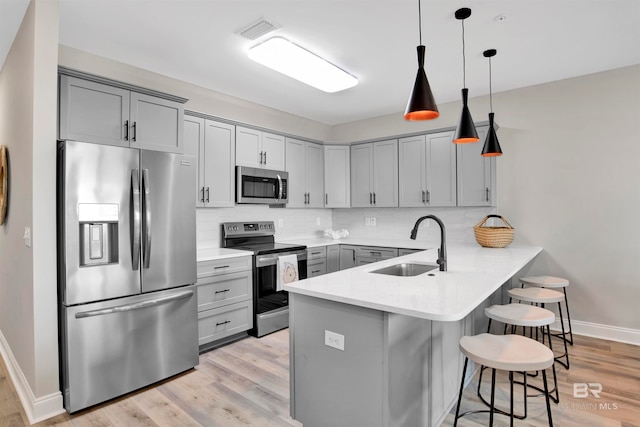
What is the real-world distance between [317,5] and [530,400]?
3039mm

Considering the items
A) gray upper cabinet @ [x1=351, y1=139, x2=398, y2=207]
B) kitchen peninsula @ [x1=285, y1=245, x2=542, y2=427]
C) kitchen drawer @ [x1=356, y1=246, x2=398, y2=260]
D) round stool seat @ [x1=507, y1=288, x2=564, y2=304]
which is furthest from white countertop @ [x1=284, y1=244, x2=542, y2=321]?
gray upper cabinet @ [x1=351, y1=139, x2=398, y2=207]

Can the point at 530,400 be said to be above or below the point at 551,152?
below

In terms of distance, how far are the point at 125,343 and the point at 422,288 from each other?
208cm

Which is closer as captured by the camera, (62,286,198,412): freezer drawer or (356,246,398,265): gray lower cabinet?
(62,286,198,412): freezer drawer

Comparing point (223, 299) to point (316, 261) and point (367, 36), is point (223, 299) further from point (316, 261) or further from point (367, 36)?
point (367, 36)

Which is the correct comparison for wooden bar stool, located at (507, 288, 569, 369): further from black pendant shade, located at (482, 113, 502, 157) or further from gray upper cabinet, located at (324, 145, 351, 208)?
gray upper cabinet, located at (324, 145, 351, 208)

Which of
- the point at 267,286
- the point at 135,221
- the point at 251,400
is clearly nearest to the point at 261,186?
the point at 267,286

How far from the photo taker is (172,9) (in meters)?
2.37

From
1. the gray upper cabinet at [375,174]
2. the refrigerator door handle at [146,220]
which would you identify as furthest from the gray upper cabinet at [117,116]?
the gray upper cabinet at [375,174]

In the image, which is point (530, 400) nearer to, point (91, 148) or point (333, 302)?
point (333, 302)

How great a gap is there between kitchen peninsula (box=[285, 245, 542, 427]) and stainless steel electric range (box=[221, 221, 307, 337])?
5.42 feet

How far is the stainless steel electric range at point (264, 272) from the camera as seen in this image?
3578mm

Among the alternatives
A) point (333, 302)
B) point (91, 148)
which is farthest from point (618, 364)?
point (91, 148)

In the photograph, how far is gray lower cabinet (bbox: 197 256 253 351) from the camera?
124 inches
